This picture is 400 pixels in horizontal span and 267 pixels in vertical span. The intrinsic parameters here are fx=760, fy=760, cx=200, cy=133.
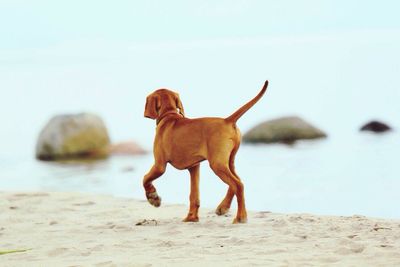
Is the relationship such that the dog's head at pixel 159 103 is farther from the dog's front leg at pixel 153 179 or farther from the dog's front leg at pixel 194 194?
the dog's front leg at pixel 194 194

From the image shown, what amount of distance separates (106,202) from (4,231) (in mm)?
1491

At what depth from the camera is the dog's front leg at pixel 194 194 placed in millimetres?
6512

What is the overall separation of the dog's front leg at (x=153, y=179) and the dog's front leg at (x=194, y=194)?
28cm

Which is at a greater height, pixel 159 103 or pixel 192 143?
pixel 159 103

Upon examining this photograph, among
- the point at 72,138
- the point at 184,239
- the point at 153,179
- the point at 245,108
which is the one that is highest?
the point at 72,138

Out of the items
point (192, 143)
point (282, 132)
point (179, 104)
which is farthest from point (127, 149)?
point (192, 143)

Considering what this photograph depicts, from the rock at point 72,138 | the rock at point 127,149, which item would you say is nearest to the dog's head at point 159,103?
the rock at point 127,149

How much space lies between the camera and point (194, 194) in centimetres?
651

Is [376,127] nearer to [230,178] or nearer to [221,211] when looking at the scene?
[221,211]

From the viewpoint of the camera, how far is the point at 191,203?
21.5ft

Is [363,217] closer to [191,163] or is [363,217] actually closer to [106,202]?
[191,163]

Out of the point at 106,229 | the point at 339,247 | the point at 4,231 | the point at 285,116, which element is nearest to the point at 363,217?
the point at 339,247

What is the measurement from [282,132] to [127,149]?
2758mm

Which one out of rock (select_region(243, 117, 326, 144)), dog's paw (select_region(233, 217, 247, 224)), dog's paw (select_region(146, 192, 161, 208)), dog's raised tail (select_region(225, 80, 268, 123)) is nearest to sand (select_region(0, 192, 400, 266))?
dog's paw (select_region(233, 217, 247, 224))
